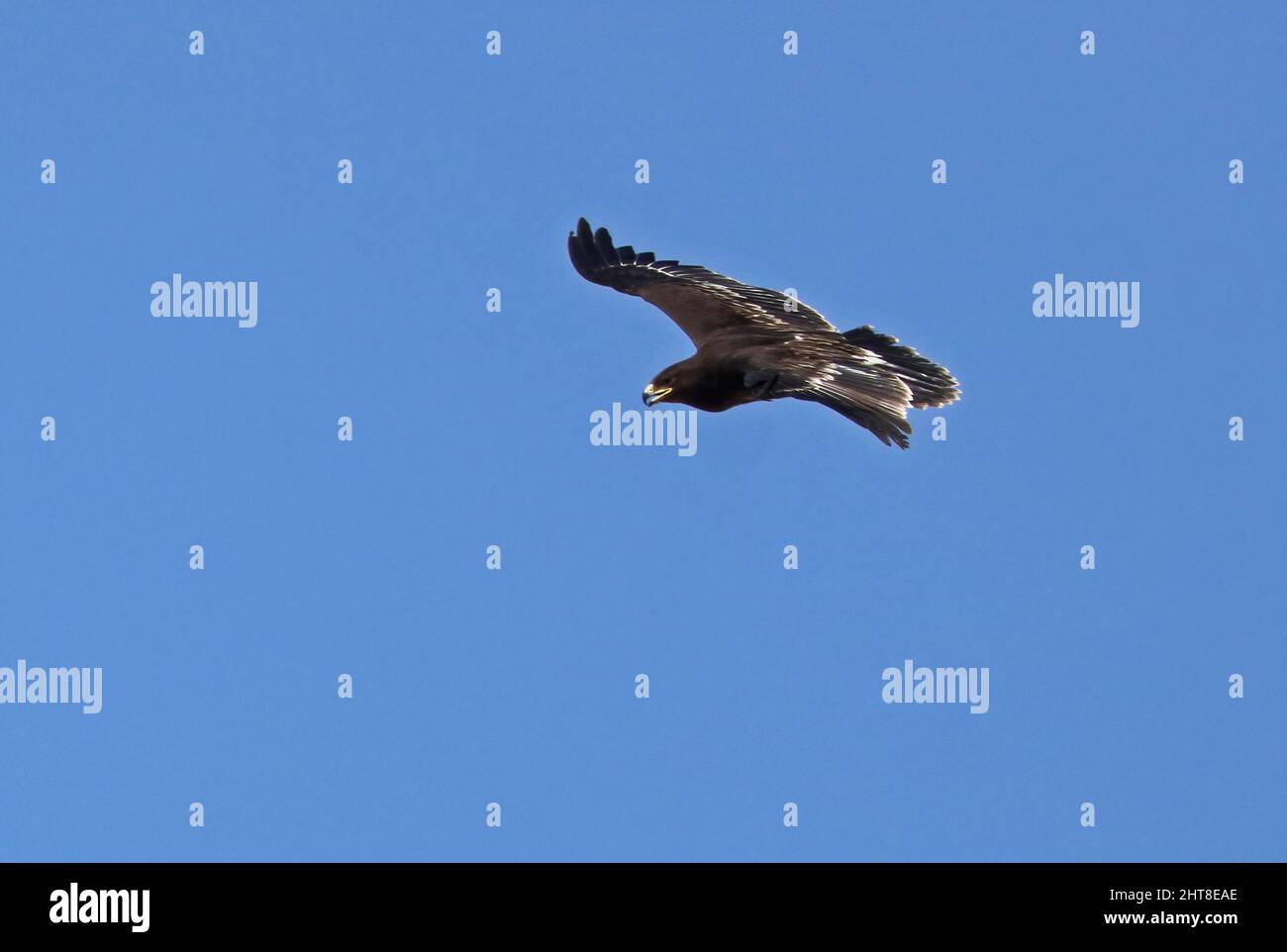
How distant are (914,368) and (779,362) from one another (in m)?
1.60

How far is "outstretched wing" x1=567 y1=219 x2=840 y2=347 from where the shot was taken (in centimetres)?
1817

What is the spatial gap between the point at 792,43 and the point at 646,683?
26.0 feet

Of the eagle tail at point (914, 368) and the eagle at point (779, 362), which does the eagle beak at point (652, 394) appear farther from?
the eagle tail at point (914, 368)

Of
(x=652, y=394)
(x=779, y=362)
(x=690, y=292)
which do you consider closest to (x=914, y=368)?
(x=779, y=362)

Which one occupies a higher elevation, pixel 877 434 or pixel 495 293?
pixel 495 293

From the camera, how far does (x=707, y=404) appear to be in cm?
1702

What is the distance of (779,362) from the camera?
16703 millimetres

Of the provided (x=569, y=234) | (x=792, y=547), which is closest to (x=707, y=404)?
(x=569, y=234)

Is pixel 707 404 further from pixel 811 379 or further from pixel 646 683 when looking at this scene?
pixel 646 683

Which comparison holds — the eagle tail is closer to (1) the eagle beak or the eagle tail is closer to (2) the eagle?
(2) the eagle

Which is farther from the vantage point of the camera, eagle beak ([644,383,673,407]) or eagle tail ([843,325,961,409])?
eagle tail ([843,325,961,409])

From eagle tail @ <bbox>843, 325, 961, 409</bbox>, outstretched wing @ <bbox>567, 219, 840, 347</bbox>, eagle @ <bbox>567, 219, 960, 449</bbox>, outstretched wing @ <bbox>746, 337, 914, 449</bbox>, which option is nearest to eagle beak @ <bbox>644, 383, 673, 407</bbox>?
eagle @ <bbox>567, 219, 960, 449</bbox>

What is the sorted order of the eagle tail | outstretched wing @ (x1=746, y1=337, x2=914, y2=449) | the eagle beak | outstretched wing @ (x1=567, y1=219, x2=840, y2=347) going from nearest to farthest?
outstretched wing @ (x1=746, y1=337, x2=914, y2=449) → the eagle beak → the eagle tail → outstretched wing @ (x1=567, y1=219, x2=840, y2=347)

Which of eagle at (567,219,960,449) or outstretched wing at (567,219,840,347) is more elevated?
outstretched wing at (567,219,840,347)
